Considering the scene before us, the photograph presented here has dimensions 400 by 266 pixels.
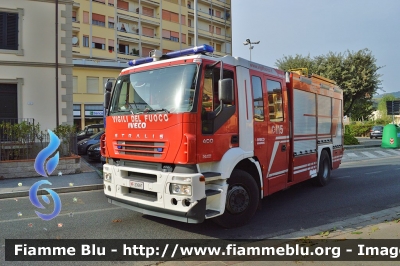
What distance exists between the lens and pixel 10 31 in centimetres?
1438

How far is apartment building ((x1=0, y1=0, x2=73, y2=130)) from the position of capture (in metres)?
14.4

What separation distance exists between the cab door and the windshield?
82.1 inches

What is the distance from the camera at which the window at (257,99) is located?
19.6 ft

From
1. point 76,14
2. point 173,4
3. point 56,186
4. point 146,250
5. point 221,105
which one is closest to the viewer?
point 146,250

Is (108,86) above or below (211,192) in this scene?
above

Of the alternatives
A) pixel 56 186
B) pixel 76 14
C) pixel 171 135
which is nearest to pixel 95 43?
pixel 76 14

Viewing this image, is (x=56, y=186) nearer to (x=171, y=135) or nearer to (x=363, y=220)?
(x=171, y=135)

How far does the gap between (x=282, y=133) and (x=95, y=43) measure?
121ft

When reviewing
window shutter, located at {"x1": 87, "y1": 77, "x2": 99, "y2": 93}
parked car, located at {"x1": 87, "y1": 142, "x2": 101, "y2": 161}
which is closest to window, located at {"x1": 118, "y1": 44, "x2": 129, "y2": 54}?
window shutter, located at {"x1": 87, "y1": 77, "x2": 99, "y2": 93}

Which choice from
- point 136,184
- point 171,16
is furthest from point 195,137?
point 171,16

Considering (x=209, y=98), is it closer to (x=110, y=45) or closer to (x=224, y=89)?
(x=224, y=89)

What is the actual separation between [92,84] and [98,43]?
918 cm

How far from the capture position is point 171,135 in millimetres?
4793

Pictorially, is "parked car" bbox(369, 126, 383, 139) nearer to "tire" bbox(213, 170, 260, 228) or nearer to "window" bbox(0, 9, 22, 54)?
"window" bbox(0, 9, 22, 54)
